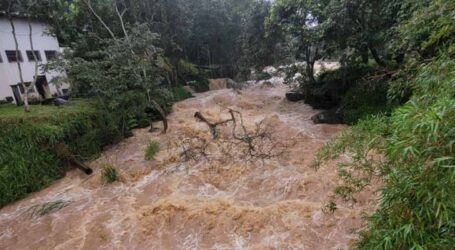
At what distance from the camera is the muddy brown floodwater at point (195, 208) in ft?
17.6

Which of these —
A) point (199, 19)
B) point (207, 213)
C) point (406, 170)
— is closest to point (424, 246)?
point (406, 170)

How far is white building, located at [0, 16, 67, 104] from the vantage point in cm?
1295

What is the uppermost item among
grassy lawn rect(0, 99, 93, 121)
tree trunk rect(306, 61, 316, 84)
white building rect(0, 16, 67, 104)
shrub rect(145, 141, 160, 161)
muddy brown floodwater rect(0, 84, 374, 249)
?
white building rect(0, 16, 67, 104)

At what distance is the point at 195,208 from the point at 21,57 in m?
12.8

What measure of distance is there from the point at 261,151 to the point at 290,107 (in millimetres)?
5869

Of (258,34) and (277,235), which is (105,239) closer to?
(277,235)

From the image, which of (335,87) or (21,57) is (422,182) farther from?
(21,57)

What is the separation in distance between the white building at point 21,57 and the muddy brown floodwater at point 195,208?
6.99 meters

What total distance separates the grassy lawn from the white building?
3249 mm

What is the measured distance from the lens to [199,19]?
19125mm

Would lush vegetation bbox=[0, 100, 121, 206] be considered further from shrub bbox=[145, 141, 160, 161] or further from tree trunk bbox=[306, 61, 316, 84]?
tree trunk bbox=[306, 61, 316, 84]

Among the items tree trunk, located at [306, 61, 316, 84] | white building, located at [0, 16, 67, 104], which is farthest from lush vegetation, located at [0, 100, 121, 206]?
tree trunk, located at [306, 61, 316, 84]

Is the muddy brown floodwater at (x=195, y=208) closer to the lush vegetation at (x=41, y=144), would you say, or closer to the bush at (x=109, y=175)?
the bush at (x=109, y=175)

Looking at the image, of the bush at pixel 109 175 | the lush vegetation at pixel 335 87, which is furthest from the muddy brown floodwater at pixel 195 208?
the lush vegetation at pixel 335 87
